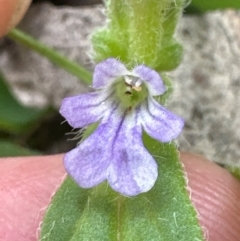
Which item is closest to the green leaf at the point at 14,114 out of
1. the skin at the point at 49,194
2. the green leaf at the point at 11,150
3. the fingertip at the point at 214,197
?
the green leaf at the point at 11,150

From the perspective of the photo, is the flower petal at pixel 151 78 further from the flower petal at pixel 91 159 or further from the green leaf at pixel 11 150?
the green leaf at pixel 11 150

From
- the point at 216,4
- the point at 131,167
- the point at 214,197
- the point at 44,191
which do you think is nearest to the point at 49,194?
the point at 44,191

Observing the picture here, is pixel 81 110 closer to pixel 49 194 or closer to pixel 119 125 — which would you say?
pixel 119 125

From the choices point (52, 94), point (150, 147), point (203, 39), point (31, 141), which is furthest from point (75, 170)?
point (203, 39)

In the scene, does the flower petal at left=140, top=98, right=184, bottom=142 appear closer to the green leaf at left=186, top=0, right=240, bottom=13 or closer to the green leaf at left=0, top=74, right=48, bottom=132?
the green leaf at left=186, top=0, right=240, bottom=13

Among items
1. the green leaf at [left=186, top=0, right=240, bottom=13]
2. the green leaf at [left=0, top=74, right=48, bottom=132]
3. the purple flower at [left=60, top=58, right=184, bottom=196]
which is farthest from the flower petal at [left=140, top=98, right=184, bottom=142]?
the green leaf at [left=0, top=74, right=48, bottom=132]

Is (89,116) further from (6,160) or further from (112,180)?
(6,160)
